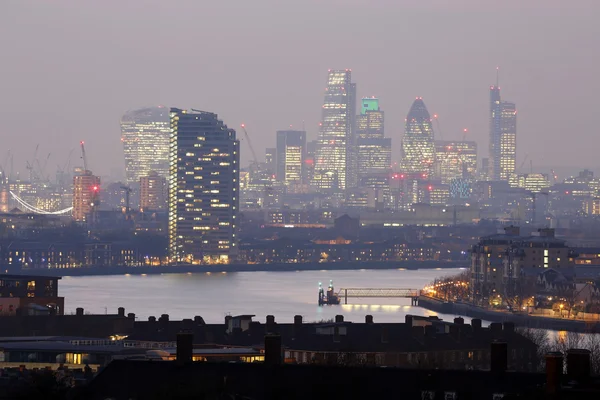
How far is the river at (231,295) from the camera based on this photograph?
42.9m

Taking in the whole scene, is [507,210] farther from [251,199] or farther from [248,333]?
[248,333]

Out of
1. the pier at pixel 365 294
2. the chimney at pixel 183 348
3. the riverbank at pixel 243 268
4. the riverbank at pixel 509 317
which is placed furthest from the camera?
the riverbank at pixel 243 268

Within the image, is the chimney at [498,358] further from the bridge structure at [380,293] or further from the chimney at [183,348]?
the bridge structure at [380,293]

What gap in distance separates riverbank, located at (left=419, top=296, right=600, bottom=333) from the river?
2.03ft

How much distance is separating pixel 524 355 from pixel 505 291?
3202 cm

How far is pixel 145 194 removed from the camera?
463 feet

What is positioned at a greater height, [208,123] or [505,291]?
[208,123]

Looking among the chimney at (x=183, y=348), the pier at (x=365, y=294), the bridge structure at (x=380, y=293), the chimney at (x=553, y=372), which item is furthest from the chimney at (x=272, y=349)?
the bridge structure at (x=380, y=293)

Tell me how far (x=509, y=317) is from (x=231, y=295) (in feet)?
34.7

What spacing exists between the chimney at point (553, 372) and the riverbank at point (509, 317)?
87.1 ft

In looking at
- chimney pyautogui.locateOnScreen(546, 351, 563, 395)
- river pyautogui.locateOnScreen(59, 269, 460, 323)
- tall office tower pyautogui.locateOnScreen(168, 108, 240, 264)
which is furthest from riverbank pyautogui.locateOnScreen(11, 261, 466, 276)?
chimney pyautogui.locateOnScreen(546, 351, 563, 395)

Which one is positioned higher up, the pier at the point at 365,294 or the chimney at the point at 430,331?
the chimney at the point at 430,331

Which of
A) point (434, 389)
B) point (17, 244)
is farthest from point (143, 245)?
point (434, 389)

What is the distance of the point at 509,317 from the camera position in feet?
151
